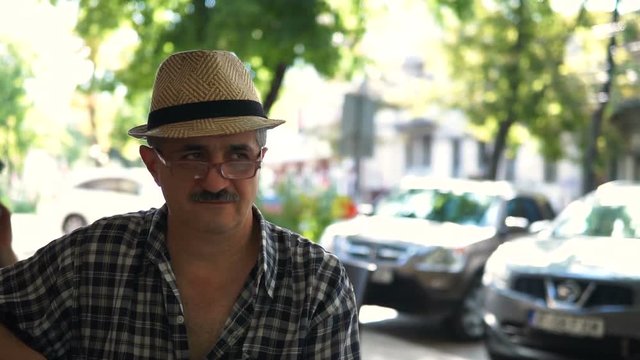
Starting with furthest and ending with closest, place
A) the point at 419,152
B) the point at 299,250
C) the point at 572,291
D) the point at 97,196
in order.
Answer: the point at 419,152 → the point at 97,196 → the point at 572,291 → the point at 299,250

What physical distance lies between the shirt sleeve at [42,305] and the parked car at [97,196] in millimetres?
8017

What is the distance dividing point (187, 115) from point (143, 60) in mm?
7599

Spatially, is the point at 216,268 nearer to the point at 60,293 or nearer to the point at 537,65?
the point at 60,293

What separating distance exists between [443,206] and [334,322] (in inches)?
328

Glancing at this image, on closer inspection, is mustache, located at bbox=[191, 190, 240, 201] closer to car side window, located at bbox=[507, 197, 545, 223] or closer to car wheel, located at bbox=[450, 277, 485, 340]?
car wheel, located at bbox=[450, 277, 485, 340]

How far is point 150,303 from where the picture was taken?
200 centimetres

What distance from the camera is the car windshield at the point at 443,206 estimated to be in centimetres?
994

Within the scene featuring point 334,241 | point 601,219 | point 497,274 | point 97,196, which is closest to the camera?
point 497,274

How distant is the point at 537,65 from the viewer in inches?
779

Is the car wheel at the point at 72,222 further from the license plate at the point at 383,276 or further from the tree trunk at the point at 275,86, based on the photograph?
the license plate at the point at 383,276

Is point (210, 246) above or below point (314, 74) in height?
below

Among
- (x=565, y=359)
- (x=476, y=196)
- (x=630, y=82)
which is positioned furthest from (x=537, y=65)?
(x=565, y=359)

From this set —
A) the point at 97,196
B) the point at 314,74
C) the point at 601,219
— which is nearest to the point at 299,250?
the point at 601,219

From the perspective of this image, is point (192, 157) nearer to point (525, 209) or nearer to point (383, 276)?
point (383, 276)
